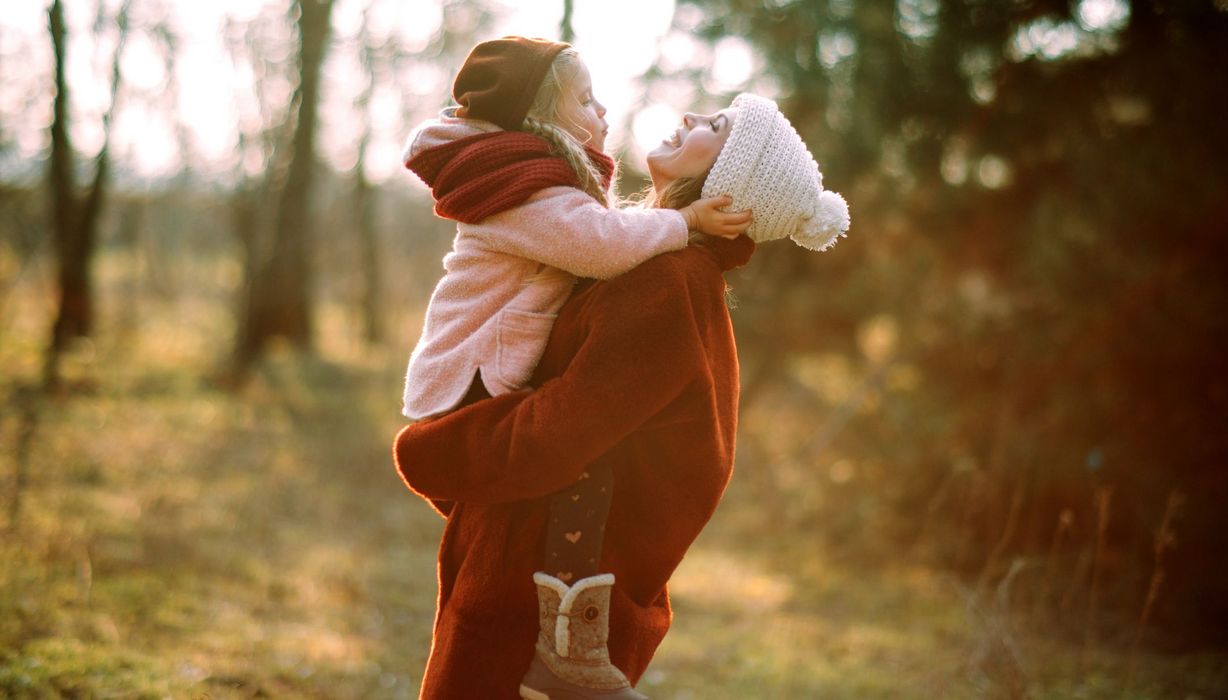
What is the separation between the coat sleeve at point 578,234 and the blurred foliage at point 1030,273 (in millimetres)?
3421

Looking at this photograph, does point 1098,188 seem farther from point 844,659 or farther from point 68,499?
point 68,499

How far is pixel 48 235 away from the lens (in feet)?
46.5

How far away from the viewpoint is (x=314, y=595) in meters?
6.02

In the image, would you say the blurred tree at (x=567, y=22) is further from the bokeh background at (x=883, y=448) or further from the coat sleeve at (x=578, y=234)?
the coat sleeve at (x=578, y=234)

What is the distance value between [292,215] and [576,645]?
Result: 11978mm

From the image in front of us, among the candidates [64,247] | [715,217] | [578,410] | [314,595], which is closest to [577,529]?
[578,410]

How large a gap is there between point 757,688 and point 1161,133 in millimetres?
4205

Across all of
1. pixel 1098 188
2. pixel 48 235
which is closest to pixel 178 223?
pixel 48 235

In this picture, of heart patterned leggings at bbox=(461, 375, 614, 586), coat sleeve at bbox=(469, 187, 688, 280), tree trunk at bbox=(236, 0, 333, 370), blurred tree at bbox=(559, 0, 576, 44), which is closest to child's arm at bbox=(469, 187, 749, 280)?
coat sleeve at bbox=(469, 187, 688, 280)

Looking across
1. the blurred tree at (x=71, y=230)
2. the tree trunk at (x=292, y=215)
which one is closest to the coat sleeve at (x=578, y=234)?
the blurred tree at (x=71, y=230)

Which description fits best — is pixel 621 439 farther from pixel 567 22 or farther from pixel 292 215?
pixel 292 215

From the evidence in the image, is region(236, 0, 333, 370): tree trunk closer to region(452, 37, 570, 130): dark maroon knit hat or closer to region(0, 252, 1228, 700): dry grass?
region(0, 252, 1228, 700): dry grass

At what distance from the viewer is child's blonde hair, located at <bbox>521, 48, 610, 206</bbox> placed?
7.46 feet

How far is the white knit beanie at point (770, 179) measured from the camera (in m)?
2.26
